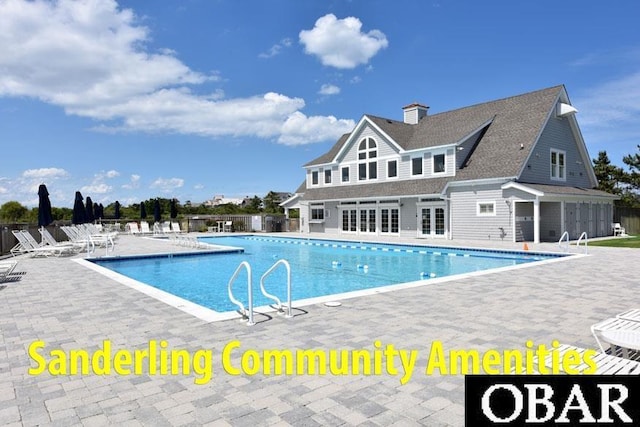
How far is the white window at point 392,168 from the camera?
26.3 m

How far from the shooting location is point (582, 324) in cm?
536

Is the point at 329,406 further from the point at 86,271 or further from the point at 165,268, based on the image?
the point at 165,268

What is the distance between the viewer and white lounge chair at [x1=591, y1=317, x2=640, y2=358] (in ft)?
11.5

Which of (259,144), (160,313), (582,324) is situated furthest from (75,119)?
(582,324)

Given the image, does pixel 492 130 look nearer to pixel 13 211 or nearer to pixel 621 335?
pixel 621 335

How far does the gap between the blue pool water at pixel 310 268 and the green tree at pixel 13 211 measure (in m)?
45.1

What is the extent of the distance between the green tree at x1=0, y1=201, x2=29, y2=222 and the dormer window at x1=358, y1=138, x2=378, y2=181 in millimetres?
44336

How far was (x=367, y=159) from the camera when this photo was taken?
28.1m

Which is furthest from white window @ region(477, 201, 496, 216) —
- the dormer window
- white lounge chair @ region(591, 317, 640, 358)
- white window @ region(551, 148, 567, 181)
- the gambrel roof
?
white lounge chair @ region(591, 317, 640, 358)

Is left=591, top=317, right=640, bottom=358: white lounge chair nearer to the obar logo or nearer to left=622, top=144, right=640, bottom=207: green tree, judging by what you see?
the obar logo

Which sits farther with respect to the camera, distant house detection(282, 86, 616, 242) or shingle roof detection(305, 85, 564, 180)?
shingle roof detection(305, 85, 564, 180)

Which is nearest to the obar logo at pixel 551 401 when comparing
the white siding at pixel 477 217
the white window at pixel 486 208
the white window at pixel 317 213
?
the white siding at pixel 477 217
